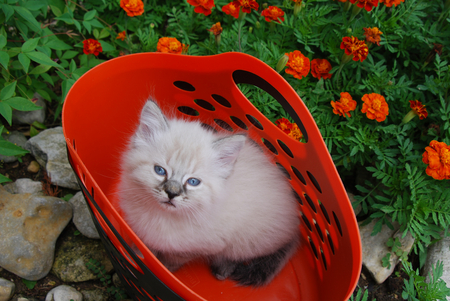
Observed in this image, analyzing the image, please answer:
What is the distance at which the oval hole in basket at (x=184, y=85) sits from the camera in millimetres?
1750

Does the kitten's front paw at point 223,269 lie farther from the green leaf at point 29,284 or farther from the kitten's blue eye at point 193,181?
the green leaf at point 29,284

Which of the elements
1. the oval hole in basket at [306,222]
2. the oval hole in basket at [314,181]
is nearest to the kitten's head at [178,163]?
the oval hole in basket at [314,181]

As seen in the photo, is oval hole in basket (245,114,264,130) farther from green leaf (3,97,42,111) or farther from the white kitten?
green leaf (3,97,42,111)

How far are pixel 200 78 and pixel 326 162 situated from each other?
2.59ft

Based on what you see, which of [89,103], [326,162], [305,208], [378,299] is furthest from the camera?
[305,208]

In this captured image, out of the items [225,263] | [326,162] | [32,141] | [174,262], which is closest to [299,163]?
[326,162]

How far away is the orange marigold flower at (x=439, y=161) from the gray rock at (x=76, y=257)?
1.59 meters

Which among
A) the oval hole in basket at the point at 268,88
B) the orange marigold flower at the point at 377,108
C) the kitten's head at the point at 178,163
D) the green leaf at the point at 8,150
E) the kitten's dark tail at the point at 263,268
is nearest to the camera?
the kitten's head at the point at 178,163

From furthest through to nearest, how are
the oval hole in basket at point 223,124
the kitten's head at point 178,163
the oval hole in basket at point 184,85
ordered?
the oval hole in basket at point 223,124
the oval hole in basket at point 184,85
the kitten's head at point 178,163

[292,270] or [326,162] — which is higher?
[326,162]

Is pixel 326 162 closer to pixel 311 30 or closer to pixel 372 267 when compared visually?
pixel 372 267

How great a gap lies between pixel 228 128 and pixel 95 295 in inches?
43.1

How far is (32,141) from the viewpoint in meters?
1.88

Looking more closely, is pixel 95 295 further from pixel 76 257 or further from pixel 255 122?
pixel 255 122
